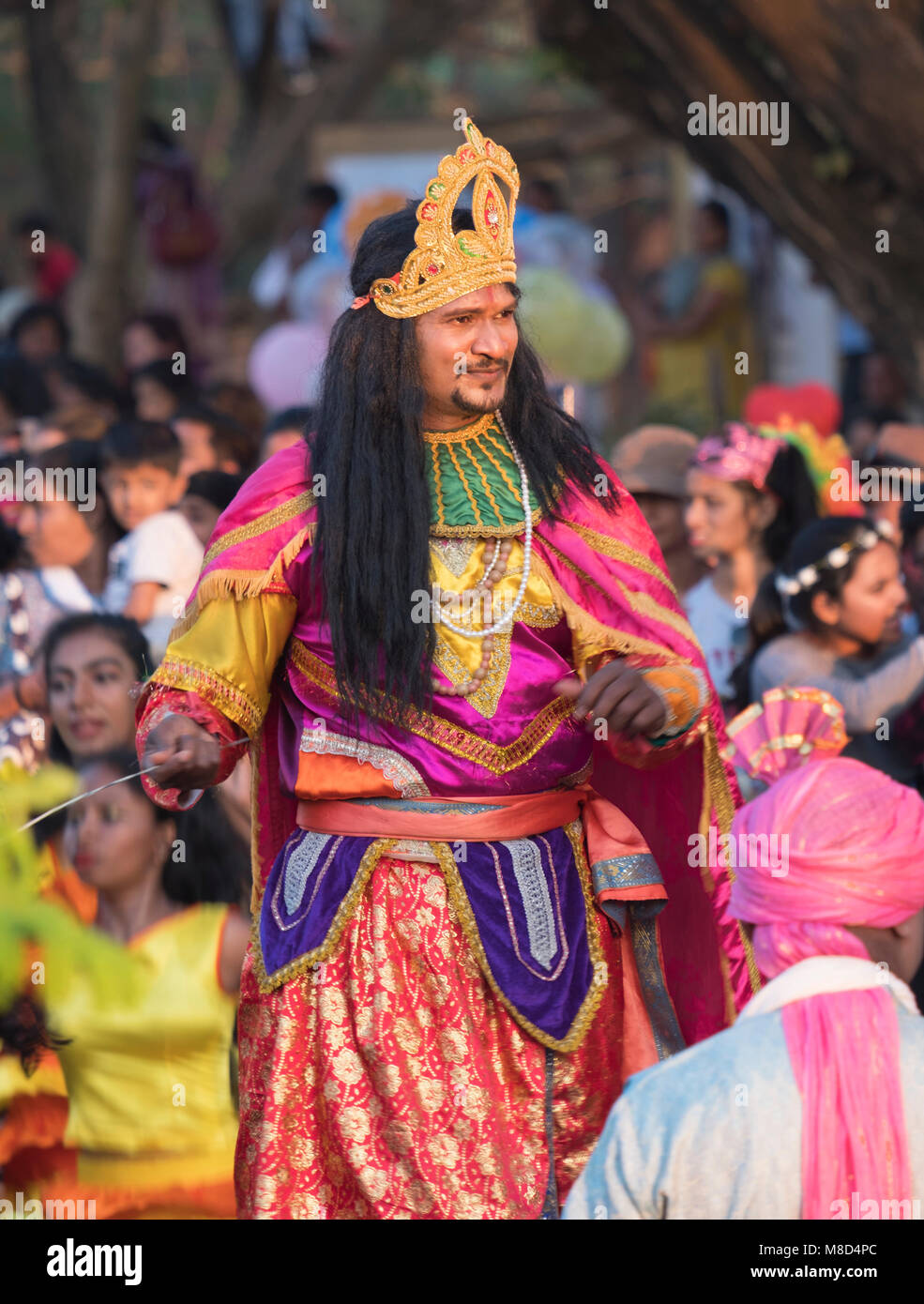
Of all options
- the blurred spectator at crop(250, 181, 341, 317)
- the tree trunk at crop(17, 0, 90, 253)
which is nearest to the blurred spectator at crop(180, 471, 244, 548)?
the blurred spectator at crop(250, 181, 341, 317)

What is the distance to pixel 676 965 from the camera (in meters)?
3.80

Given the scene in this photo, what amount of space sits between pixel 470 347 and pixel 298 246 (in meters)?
8.54

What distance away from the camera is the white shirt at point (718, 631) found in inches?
225

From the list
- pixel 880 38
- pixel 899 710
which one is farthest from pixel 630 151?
pixel 899 710

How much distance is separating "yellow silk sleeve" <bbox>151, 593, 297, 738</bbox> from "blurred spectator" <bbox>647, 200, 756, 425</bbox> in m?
8.92

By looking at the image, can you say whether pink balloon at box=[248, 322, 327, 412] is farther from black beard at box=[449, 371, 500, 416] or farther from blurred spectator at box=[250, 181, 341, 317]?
black beard at box=[449, 371, 500, 416]

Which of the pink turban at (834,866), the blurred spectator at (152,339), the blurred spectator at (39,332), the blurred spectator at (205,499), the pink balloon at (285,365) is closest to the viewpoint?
the pink turban at (834,866)

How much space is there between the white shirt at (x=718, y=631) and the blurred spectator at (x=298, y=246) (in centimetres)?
558

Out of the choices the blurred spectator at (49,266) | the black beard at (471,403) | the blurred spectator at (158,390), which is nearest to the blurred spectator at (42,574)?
the blurred spectator at (158,390)

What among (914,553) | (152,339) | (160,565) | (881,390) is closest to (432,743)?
(160,565)

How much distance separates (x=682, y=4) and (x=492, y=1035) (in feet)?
19.3

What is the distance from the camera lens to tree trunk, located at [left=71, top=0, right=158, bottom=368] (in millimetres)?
12086

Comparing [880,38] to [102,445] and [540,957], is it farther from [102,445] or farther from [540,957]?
[540,957]

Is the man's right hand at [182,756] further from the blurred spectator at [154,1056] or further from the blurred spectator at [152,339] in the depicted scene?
the blurred spectator at [152,339]
